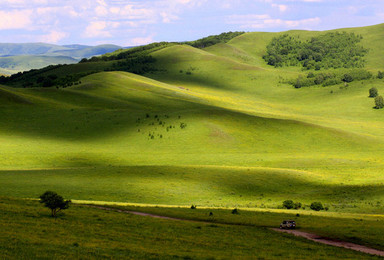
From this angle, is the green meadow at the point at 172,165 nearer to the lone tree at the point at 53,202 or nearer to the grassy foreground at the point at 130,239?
the grassy foreground at the point at 130,239

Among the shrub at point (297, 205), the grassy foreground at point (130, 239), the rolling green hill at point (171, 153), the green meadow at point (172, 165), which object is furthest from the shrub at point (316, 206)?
the grassy foreground at point (130, 239)

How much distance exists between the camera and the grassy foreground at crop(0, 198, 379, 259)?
2848 cm

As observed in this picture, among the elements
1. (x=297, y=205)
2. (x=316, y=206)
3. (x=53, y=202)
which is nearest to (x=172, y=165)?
(x=297, y=205)

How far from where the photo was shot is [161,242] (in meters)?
33.4

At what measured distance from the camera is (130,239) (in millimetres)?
33562

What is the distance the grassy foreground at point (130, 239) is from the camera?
1121 inches

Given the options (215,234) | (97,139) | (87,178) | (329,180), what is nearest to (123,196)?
(87,178)

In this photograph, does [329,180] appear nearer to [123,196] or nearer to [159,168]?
[159,168]

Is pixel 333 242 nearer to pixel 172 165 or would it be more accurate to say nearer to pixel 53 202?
pixel 53 202

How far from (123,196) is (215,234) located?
77.3 feet

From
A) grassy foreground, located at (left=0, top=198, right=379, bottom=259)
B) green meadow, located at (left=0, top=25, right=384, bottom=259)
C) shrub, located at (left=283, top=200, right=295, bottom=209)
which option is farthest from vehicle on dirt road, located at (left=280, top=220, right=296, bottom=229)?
shrub, located at (left=283, top=200, right=295, bottom=209)

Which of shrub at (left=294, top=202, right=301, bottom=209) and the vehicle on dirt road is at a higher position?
the vehicle on dirt road

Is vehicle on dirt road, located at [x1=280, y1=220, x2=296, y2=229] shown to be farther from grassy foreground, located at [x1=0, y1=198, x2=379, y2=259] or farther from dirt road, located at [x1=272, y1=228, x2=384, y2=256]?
grassy foreground, located at [x1=0, y1=198, x2=379, y2=259]

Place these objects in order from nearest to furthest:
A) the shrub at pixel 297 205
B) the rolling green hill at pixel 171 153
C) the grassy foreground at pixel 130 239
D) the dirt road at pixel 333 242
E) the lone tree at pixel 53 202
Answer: the grassy foreground at pixel 130 239, the dirt road at pixel 333 242, the lone tree at pixel 53 202, the shrub at pixel 297 205, the rolling green hill at pixel 171 153
